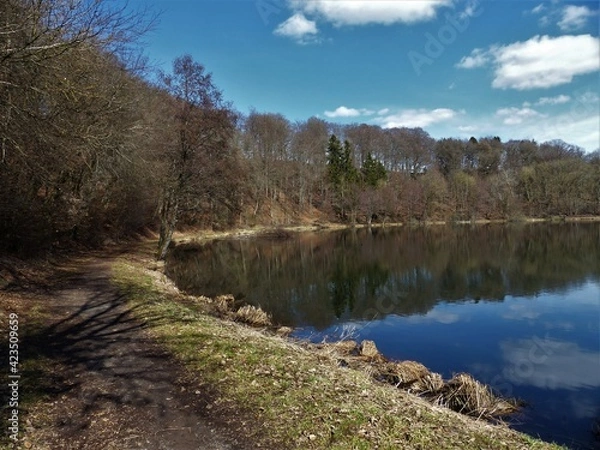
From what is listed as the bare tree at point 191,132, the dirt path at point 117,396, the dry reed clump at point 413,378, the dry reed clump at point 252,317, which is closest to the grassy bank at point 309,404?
the dirt path at point 117,396

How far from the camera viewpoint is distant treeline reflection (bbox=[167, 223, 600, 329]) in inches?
758

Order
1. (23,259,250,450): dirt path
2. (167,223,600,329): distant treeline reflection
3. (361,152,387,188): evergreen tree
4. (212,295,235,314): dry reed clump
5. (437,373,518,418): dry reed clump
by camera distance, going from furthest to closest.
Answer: (361,152,387,188): evergreen tree < (167,223,600,329): distant treeline reflection < (212,295,235,314): dry reed clump < (437,373,518,418): dry reed clump < (23,259,250,450): dirt path

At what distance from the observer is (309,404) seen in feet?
19.6

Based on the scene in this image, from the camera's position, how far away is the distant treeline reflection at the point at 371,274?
63.2 feet

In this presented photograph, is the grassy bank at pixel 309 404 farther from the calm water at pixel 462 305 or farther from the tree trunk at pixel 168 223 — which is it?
the tree trunk at pixel 168 223

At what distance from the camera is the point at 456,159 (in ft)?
321

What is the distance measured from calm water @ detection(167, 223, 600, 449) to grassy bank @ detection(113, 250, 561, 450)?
3434 mm

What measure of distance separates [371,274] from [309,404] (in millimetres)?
21986

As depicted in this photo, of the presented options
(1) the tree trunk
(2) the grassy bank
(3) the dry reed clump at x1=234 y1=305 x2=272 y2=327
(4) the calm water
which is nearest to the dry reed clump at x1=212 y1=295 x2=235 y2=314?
(3) the dry reed clump at x1=234 y1=305 x2=272 y2=327

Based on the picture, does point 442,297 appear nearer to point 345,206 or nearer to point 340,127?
point 345,206

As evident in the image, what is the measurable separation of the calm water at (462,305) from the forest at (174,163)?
5.76m

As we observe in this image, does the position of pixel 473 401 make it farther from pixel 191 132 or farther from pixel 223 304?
pixel 191 132

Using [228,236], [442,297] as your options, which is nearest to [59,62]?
[442,297]

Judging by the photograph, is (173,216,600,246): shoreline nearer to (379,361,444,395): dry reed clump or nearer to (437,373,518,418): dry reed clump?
(379,361,444,395): dry reed clump
